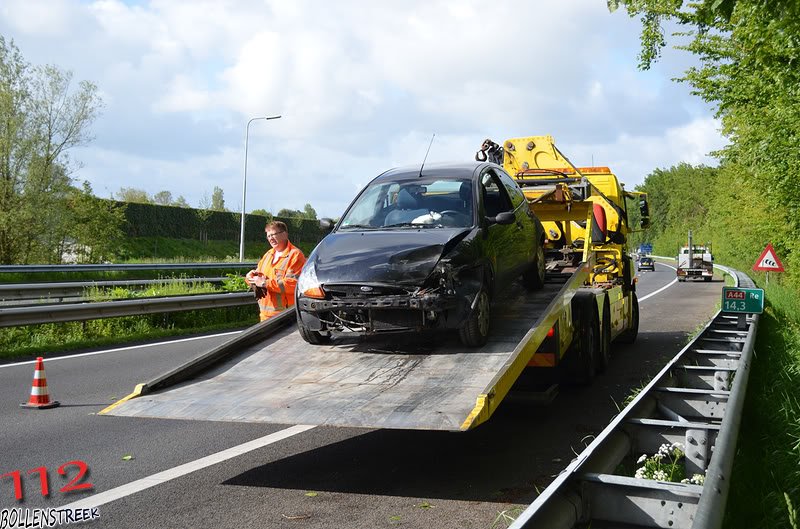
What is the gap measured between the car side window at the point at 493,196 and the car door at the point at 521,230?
0.12m

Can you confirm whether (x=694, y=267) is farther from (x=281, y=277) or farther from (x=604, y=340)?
(x=281, y=277)

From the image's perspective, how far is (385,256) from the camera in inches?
261

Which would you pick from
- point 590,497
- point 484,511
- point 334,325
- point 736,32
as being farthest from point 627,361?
point 590,497

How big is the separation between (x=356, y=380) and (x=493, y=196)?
8.88ft

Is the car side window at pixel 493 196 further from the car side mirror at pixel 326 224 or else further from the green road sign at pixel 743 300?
the green road sign at pixel 743 300

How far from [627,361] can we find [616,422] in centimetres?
840

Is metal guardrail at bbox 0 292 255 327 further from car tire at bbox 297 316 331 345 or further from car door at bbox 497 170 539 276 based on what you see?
car door at bbox 497 170 539 276

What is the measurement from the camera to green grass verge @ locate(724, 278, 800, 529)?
14.4 ft

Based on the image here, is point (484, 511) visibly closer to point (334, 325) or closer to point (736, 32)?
point (334, 325)

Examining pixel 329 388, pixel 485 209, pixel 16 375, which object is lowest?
pixel 16 375

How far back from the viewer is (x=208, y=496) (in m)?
5.41

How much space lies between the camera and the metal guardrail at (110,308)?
1241cm

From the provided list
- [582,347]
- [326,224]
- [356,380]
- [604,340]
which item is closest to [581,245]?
[604,340]

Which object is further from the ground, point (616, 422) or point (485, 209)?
point (485, 209)
